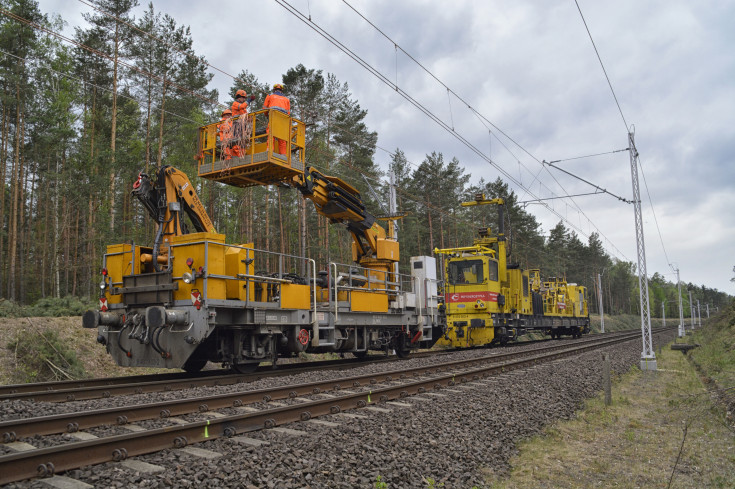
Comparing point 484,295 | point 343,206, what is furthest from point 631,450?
point 484,295

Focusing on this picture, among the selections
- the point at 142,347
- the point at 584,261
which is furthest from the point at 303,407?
the point at 584,261

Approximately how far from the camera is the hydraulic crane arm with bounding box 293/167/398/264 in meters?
11.1

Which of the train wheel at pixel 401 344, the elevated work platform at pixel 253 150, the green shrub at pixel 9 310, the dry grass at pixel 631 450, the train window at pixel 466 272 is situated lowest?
the dry grass at pixel 631 450

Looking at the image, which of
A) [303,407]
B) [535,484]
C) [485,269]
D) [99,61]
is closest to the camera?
[535,484]

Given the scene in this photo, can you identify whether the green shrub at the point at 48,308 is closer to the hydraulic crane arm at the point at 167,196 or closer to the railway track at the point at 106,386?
the railway track at the point at 106,386

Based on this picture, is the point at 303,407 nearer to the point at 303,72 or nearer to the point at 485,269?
the point at 485,269

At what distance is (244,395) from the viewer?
6.92 metres

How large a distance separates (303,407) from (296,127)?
19.4 feet

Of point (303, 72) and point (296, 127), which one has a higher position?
point (303, 72)

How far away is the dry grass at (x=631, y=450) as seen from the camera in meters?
5.00

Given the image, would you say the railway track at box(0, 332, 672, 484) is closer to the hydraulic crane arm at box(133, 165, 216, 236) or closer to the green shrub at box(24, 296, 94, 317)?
the hydraulic crane arm at box(133, 165, 216, 236)

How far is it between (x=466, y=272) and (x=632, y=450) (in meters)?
14.0

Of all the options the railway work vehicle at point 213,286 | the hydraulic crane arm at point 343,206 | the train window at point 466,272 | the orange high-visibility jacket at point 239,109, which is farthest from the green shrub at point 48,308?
the train window at point 466,272

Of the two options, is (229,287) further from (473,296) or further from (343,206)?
(473,296)
